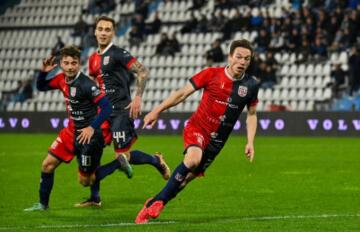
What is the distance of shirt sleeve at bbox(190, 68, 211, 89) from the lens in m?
10.1

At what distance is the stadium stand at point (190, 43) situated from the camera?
32312mm

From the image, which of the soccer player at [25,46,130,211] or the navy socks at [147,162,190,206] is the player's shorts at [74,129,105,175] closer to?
the soccer player at [25,46,130,211]

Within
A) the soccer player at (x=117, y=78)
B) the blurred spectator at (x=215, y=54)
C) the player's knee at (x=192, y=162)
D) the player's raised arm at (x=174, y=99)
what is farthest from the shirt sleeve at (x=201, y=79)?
the blurred spectator at (x=215, y=54)

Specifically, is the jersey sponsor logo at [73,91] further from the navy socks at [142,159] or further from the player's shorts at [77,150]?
the navy socks at [142,159]

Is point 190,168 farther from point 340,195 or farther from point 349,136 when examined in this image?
point 349,136

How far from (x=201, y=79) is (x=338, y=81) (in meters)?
21.4

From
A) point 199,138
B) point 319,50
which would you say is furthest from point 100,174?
point 319,50

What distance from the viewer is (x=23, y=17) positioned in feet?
138

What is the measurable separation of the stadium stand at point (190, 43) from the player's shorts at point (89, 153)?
736 inches

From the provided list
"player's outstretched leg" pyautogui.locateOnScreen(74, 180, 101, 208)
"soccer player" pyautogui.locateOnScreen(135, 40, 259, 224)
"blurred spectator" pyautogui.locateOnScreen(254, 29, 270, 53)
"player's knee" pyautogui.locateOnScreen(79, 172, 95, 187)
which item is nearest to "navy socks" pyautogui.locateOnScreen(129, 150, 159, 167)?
"player's outstretched leg" pyautogui.locateOnScreen(74, 180, 101, 208)

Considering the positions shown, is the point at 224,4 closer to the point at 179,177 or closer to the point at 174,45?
the point at 174,45

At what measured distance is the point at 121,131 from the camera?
497 inches

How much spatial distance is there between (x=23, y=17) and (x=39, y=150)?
60.3ft

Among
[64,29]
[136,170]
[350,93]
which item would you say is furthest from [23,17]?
[136,170]
